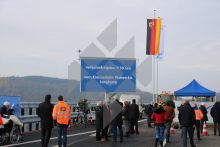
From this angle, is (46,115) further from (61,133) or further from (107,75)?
(107,75)

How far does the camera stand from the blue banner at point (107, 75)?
23172mm

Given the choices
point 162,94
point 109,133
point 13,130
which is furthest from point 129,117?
point 162,94

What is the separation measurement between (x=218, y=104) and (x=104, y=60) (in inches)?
258

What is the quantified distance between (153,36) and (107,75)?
15.2 m

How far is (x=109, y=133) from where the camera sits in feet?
70.6

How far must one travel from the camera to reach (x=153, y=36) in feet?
124

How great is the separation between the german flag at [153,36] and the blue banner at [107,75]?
46.5ft

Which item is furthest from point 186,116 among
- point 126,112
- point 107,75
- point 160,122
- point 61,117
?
point 107,75

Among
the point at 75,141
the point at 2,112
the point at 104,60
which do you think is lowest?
the point at 75,141

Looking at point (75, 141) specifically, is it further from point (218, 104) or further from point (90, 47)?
point (218, 104)

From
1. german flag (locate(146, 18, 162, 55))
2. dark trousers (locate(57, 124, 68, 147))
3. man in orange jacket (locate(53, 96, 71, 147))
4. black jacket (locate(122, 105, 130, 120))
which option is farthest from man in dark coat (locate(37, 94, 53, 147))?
german flag (locate(146, 18, 162, 55))

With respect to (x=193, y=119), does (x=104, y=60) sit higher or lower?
higher

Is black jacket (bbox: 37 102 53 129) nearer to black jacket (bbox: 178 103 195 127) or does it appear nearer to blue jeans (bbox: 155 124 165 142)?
blue jeans (bbox: 155 124 165 142)

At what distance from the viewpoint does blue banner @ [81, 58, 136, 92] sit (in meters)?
23.2
